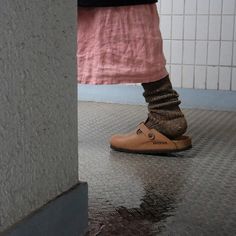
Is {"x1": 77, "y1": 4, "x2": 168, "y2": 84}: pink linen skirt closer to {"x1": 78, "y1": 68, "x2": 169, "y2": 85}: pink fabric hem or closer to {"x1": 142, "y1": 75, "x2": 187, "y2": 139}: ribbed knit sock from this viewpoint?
{"x1": 78, "y1": 68, "x2": 169, "y2": 85}: pink fabric hem

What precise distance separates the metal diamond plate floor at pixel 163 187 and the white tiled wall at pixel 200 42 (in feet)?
1.92

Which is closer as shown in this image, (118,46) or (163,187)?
(163,187)

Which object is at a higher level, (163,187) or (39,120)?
(39,120)

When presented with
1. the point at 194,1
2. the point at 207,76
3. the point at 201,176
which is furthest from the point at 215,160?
the point at 194,1

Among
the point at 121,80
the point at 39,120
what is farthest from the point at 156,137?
the point at 39,120

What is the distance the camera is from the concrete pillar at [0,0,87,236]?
0.64 m

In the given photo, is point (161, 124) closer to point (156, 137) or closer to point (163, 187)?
point (156, 137)

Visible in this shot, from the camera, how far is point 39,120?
72cm

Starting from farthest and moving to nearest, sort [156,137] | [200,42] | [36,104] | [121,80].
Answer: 1. [200,42]
2. [156,137]
3. [121,80]
4. [36,104]

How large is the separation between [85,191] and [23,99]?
0.84ft

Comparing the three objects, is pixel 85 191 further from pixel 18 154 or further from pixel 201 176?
pixel 201 176

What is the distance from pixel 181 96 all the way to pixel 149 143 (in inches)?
38.6

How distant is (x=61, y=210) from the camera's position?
78cm

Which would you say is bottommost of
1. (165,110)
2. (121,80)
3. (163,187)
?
(163,187)
